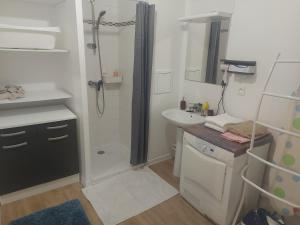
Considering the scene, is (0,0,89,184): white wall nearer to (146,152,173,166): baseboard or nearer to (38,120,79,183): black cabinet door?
(38,120,79,183): black cabinet door

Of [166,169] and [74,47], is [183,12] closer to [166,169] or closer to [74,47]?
[74,47]

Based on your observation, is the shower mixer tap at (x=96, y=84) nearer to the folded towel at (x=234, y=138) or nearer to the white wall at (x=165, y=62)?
the white wall at (x=165, y=62)

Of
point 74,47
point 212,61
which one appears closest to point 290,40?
point 212,61

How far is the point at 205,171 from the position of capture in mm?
1931

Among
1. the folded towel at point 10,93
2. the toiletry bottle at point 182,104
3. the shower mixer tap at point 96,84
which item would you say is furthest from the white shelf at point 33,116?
the toiletry bottle at point 182,104

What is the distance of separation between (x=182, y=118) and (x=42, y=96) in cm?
155

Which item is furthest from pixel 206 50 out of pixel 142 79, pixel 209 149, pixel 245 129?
pixel 209 149

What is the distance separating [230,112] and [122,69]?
1623 mm

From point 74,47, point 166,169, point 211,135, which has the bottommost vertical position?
point 166,169

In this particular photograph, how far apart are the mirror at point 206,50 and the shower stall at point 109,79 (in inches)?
29.7

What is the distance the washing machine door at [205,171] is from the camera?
1821 millimetres

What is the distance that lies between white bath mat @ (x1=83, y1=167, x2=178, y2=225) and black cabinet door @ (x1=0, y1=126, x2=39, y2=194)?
61 cm

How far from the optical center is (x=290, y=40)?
1765 mm

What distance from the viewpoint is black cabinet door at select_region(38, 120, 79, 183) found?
215cm
